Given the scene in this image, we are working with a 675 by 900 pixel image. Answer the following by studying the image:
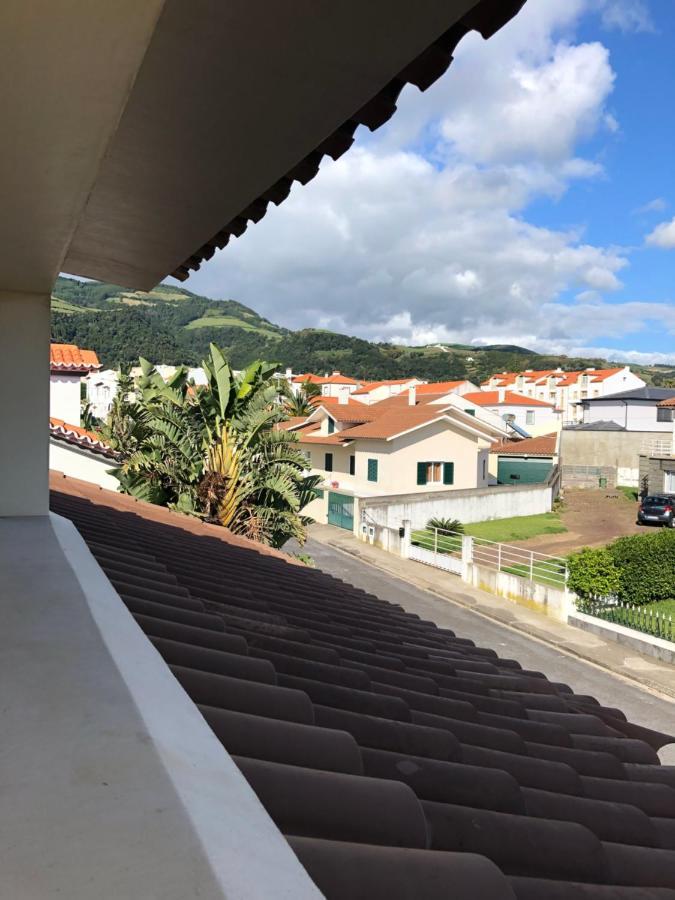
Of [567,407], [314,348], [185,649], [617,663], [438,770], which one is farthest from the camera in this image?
[314,348]

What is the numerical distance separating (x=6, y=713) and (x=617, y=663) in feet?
51.2

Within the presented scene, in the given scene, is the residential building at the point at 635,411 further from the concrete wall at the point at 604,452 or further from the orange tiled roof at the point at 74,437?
the orange tiled roof at the point at 74,437

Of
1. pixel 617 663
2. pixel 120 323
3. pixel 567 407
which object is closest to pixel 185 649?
pixel 617 663

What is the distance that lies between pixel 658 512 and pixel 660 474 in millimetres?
7082

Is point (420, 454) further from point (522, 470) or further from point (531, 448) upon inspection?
point (531, 448)

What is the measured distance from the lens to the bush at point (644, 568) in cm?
1803

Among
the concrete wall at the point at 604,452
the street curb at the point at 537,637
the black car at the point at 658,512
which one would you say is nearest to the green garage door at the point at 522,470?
the concrete wall at the point at 604,452

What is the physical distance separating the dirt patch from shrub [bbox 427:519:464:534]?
2706 mm

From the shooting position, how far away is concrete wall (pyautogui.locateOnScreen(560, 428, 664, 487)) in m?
45.9

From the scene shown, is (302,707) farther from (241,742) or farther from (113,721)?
(113,721)

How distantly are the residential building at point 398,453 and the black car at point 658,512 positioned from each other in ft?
28.5

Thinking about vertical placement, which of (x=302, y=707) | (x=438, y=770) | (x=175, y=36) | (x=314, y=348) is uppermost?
(x=314, y=348)

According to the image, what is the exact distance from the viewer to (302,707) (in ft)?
7.39

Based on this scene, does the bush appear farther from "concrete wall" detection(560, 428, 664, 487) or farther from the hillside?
the hillside
